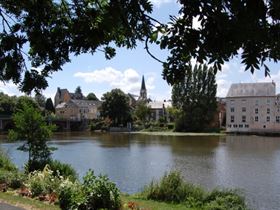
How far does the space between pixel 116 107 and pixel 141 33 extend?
322 ft

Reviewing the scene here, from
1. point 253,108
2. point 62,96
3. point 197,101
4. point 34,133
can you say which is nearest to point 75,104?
point 62,96

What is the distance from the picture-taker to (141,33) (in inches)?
156

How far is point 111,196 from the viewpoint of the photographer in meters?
9.34

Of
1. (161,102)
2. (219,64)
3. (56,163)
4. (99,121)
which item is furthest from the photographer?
(161,102)

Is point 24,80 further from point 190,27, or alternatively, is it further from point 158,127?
point 158,127

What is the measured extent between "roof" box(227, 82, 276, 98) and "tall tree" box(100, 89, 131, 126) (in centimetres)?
2515

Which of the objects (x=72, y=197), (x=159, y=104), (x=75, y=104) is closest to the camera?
(x=72, y=197)

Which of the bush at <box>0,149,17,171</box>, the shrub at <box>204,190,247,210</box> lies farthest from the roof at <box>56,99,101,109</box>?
the shrub at <box>204,190,247,210</box>

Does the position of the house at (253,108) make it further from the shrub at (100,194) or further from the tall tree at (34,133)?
the shrub at (100,194)

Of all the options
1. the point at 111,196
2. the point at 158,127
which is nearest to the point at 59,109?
the point at 158,127

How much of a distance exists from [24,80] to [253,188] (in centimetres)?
1773

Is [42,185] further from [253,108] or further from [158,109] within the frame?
[158,109]

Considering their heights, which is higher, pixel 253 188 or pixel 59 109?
pixel 59 109

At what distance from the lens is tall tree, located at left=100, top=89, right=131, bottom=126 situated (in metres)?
101
